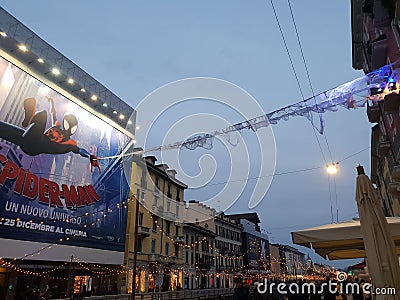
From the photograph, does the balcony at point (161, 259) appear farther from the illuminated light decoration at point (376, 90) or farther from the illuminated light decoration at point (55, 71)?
the illuminated light decoration at point (376, 90)

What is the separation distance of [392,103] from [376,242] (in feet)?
26.9

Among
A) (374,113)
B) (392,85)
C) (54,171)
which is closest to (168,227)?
(54,171)

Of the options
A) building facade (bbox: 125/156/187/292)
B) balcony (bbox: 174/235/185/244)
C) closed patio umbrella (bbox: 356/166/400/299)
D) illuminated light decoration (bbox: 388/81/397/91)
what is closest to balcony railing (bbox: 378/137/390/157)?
illuminated light decoration (bbox: 388/81/397/91)

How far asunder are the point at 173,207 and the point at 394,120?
105ft

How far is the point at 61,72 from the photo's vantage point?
26.2m

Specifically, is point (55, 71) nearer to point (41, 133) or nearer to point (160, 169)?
point (41, 133)

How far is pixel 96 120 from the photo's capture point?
29312 millimetres

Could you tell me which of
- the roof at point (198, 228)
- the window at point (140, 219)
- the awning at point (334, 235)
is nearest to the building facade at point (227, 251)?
the roof at point (198, 228)

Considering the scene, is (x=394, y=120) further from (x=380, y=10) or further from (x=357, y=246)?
(x=357, y=246)

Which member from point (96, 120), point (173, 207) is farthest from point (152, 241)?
point (96, 120)

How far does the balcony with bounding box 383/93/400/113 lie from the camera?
11.4 metres

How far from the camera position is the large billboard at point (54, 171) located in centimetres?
2080

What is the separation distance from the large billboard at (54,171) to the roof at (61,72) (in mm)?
1002

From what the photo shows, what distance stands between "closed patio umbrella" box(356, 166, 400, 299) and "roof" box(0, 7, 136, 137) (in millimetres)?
23603
